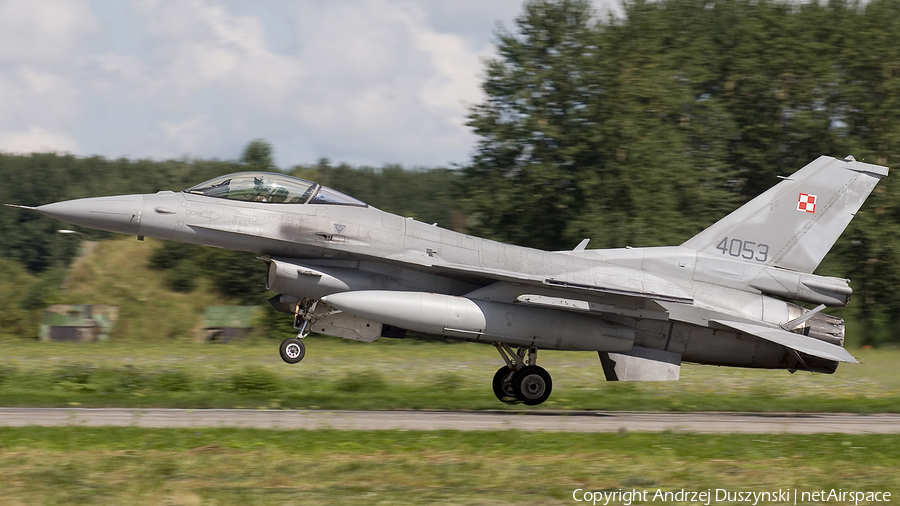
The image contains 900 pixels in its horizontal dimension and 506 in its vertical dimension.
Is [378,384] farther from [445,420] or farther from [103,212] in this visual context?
[103,212]

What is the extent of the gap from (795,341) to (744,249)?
202 cm

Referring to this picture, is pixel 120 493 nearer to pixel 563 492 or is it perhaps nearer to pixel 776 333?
pixel 563 492

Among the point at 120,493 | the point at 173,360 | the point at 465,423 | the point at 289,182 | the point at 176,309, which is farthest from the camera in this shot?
the point at 176,309

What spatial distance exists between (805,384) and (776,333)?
693cm

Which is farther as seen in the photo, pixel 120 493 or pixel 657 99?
pixel 657 99

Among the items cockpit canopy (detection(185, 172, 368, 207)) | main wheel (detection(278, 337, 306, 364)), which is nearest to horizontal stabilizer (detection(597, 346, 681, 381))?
main wheel (detection(278, 337, 306, 364))

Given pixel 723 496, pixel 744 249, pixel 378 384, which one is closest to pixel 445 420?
pixel 378 384

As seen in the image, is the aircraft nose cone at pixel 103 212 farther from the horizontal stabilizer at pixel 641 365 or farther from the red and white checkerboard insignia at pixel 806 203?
the red and white checkerboard insignia at pixel 806 203

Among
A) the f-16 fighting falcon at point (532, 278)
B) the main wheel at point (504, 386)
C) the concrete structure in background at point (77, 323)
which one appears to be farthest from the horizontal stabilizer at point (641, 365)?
the concrete structure in background at point (77, 323)

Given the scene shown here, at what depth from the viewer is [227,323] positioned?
103 ft

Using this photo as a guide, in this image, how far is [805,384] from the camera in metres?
21.5

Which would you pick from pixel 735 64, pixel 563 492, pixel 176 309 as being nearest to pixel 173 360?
pixel 176 309

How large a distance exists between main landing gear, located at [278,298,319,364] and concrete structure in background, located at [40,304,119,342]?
1832 centimetres

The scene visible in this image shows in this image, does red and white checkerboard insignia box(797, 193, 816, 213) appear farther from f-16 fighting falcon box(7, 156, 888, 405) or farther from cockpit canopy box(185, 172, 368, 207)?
cockpit canopy box(185, 172, 368, 207)
